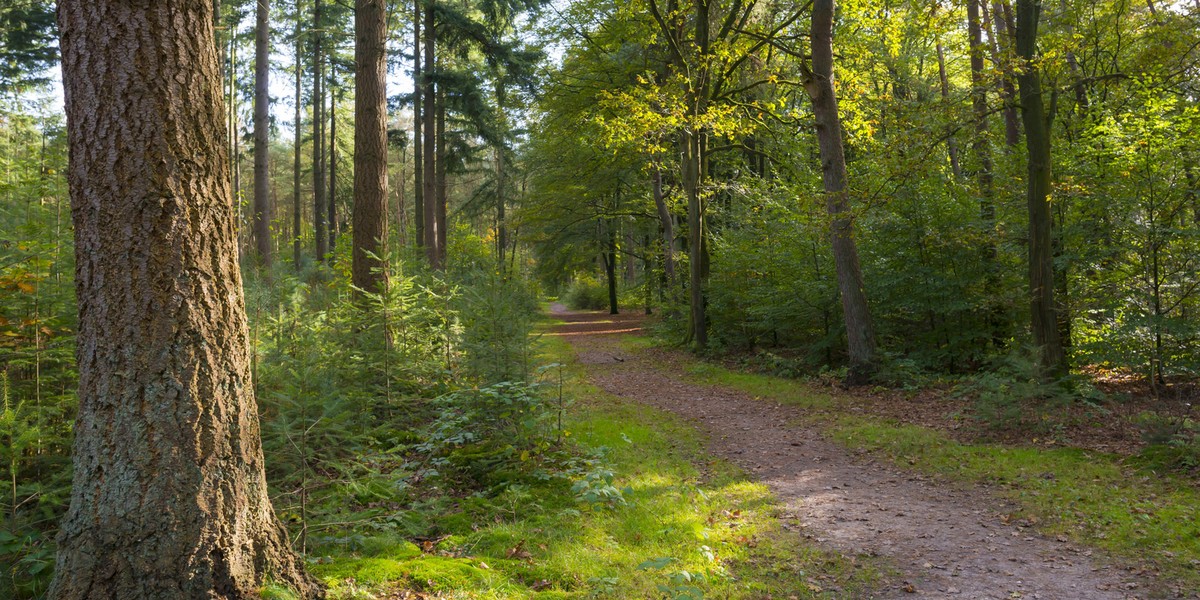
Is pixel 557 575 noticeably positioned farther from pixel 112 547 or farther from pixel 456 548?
pixel 112 547

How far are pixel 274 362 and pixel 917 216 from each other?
1110 centimetres

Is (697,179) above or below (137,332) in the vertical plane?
above

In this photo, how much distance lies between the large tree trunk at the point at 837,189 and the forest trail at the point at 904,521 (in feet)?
7.55

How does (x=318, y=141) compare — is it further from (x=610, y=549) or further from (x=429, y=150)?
(x=610, y=549)

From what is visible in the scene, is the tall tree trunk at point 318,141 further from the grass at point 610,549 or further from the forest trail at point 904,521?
the grass at point 610,549

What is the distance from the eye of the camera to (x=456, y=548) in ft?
15.2

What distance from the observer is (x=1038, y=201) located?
32.6ft

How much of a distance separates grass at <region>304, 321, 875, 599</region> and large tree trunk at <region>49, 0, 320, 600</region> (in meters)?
0.98

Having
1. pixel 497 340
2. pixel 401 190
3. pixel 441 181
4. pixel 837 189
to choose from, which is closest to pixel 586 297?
pixel 401 190

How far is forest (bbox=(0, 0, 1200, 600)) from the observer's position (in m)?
3.06

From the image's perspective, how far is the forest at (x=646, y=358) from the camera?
3.06m

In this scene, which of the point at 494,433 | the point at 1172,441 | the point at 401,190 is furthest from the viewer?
the point at 401,190

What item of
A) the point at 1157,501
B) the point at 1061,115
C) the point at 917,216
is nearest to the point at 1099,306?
the point at 917,216

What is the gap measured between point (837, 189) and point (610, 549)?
934 centimetres
